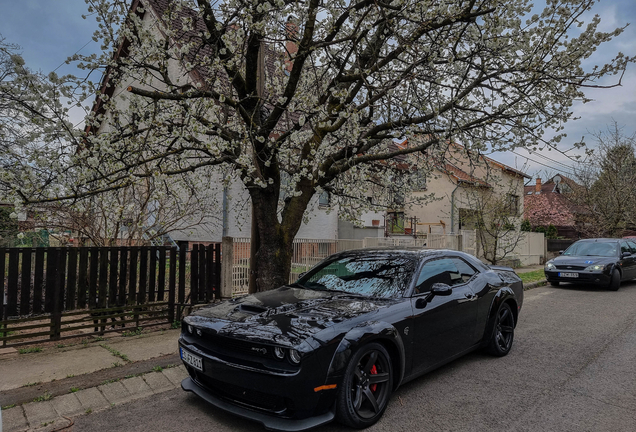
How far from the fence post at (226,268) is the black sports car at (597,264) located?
32.4 feet

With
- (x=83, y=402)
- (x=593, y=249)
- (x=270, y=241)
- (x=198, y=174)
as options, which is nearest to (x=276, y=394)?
(x=83, y=402)

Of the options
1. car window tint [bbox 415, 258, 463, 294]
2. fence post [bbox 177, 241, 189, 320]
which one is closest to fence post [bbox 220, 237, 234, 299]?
fence post [bbox 177, 241, 189, 320]

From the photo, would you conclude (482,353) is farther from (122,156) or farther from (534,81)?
(122,156)

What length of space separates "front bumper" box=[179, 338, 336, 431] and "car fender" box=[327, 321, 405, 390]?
14 cm

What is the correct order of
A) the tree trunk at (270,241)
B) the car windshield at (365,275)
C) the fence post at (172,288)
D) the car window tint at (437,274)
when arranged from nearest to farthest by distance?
the car windshield at (365,275), the car window tint at (437,274), the tree trunk at (270,241), the fence post at (172,288)

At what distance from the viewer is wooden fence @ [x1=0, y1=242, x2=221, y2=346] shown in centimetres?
534

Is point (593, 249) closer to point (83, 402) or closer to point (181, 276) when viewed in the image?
point (181, 276)

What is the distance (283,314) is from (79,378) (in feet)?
8.18

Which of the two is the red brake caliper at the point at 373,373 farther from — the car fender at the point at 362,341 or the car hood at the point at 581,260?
the car hood at the point at 581,260

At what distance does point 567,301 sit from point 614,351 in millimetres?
4833

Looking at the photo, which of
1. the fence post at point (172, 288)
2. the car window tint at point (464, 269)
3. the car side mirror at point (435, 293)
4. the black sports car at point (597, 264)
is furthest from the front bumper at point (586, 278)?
the fence post at point (172, 288)

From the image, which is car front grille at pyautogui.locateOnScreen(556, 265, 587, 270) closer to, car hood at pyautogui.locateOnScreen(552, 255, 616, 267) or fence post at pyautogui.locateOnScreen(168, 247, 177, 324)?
car hood at pyautogui.locateOnScreen(552, 255, 616, 267)

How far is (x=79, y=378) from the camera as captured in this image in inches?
174

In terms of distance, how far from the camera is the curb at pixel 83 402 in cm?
352
